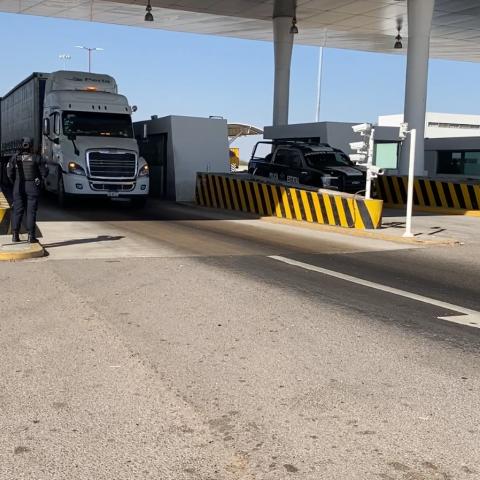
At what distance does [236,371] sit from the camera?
15.5ft

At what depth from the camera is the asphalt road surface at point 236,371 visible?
11.0 ft

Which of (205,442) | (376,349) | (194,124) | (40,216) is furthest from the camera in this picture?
(194,124)

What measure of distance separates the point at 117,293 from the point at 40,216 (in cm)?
1031

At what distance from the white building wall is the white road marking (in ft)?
211

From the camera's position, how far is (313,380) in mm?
4559

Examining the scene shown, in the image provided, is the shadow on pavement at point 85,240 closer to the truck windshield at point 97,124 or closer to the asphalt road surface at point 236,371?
the asphalt road surface at point 236,371

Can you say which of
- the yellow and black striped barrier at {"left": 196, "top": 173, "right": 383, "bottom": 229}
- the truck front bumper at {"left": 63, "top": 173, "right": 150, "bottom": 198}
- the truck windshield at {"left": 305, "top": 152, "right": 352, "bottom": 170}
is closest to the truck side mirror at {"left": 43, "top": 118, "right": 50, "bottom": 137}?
the truck front bumper at {"left": 63, "top": 173, "right": 150, "bottom": 198}

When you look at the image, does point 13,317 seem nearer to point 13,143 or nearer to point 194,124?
point 194,124

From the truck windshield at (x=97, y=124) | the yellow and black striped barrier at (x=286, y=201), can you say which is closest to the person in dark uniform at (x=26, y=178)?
the yellow and black striped barrier at (x=286, y=201)

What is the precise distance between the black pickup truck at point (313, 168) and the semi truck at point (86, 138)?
555 centimetres

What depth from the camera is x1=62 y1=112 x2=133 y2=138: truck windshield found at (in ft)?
62.0

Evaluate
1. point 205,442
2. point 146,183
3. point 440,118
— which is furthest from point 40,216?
point 440,118

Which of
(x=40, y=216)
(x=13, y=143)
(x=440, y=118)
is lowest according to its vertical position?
(x=40, y=216)

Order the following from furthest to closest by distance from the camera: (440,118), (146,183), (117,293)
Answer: (440,118), (146,183), (117,293)
